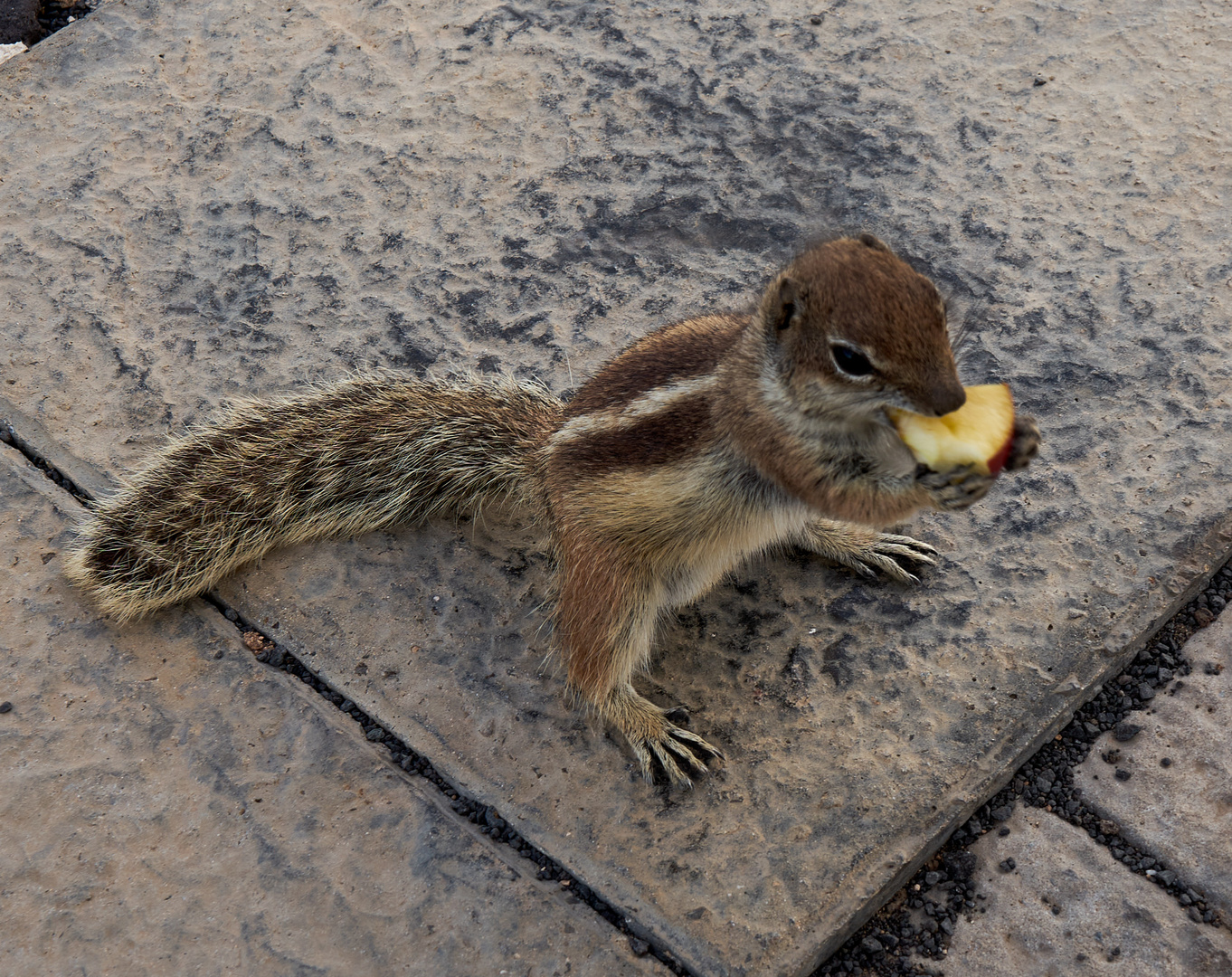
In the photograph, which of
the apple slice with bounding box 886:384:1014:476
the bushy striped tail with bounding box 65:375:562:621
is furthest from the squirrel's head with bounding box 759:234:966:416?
the bushy striped tail with bounding box 65:375:562:621

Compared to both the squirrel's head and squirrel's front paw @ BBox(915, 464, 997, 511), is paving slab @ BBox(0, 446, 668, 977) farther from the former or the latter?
the squirrel's head

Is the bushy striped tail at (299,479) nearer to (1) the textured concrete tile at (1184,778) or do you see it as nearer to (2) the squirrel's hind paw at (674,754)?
(2) the squirrel's hind paw at (674,754)

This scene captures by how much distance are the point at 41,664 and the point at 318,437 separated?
40.3 inches

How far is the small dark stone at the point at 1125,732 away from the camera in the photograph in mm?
2795

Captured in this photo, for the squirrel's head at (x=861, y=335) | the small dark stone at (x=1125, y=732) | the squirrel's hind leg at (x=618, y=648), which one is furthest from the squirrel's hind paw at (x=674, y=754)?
the small dark stone at (x=1125, y=732)

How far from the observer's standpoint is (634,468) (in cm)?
270

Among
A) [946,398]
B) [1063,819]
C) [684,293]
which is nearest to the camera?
[946,398]

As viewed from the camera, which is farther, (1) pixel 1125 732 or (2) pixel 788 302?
(1) pixel 1125 732

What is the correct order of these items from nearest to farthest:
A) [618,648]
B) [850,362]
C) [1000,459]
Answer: [850,362], [1000,459], [618,648]

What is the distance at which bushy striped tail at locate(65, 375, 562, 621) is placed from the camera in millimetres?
3053

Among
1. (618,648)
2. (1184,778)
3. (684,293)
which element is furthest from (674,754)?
(684,293)

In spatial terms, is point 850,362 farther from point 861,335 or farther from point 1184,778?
point 1184,778

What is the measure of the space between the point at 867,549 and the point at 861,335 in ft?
3.45

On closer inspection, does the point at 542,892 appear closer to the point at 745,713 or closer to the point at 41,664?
the point at 745,713
